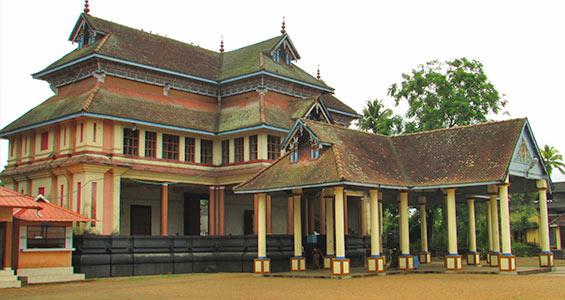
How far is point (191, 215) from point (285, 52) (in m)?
10.8

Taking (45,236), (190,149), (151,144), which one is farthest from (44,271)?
(190,149)

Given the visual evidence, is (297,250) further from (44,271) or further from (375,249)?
(44,271)

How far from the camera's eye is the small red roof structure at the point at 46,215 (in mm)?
26047

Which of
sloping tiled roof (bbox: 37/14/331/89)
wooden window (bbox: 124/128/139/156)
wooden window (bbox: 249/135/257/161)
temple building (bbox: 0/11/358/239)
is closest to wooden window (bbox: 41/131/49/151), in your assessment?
temple building (bbox: 0/11/358/239)

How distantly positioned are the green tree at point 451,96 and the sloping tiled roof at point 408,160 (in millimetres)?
11734

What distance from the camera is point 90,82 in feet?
106

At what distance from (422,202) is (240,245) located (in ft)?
29.4

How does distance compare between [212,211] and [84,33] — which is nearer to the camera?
[212,211]

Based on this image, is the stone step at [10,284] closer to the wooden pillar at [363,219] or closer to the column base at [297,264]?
the column base at [297,264]

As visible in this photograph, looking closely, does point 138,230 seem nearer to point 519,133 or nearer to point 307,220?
point 307,220

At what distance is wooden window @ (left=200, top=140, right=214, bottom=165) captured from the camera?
116 feet

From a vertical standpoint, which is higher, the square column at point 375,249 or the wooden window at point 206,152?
the wooden window at point 206,152

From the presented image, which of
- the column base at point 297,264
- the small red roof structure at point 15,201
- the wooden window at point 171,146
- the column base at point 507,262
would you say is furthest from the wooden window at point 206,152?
the column base at point 507,262

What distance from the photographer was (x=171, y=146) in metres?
33.9
